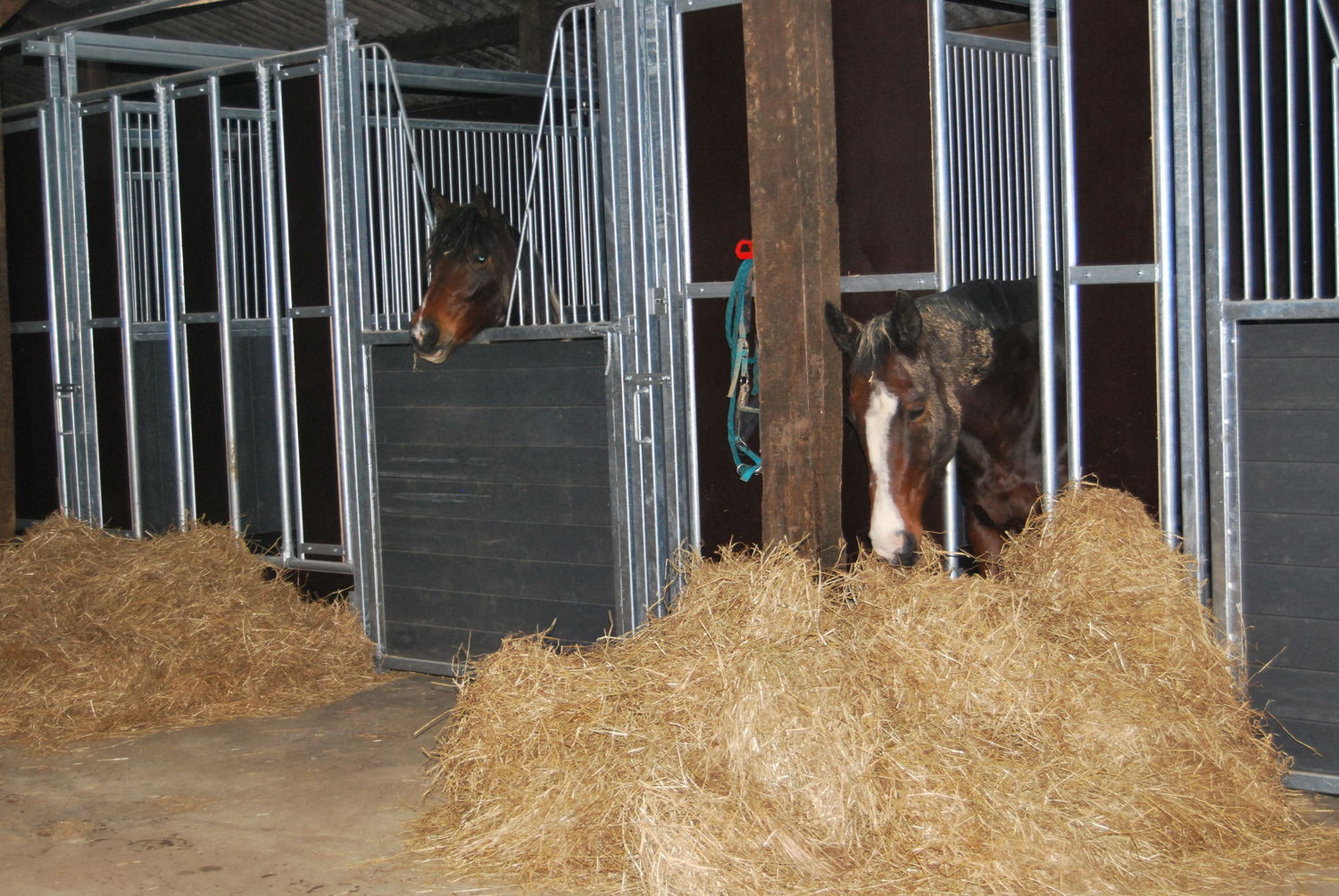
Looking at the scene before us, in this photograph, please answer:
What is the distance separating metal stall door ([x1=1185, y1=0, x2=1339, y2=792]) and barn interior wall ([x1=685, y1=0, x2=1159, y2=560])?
0.18 meters

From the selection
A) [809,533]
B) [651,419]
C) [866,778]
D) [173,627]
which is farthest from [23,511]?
[866,778]

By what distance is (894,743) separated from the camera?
264 cm

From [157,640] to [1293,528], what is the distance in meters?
3.58

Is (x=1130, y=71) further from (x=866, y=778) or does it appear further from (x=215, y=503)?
(x=215, y=503)

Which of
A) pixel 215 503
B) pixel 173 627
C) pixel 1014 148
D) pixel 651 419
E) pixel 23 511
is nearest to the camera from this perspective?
pixel 1014 148

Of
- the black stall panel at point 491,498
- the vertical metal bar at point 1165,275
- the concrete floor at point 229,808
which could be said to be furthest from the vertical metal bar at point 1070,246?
the concrete floor at point 229,808

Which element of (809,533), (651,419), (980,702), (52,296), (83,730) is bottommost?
(83,730)

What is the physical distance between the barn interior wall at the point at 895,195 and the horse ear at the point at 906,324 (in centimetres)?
40

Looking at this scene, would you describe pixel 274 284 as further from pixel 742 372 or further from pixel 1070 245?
pixel 1070 245

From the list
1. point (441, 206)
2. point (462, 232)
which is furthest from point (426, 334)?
point (441, 206)

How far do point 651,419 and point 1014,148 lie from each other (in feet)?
4.27

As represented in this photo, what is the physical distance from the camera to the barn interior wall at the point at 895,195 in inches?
128

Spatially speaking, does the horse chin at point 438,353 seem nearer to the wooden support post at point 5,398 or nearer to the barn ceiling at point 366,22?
the wooden support post at point 5,398

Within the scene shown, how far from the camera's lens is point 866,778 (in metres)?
2.58
